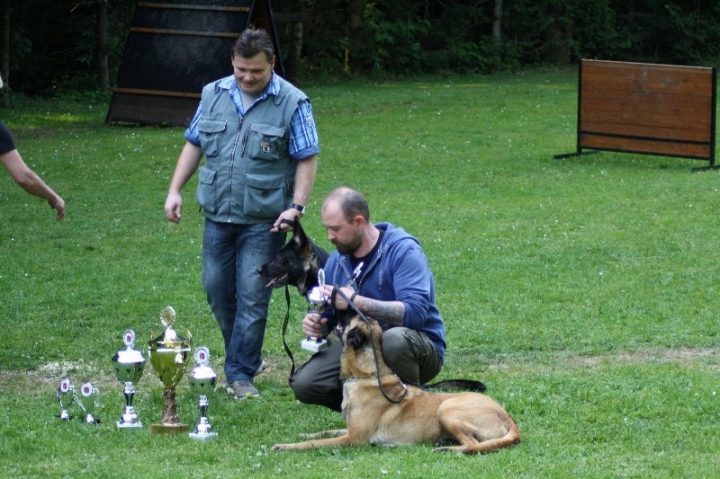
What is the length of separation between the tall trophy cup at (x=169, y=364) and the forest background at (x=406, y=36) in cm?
1704

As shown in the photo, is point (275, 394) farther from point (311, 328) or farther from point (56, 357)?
point (56, 357)

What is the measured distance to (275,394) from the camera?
6.78 m

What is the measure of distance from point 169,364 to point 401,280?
1224 millimetres

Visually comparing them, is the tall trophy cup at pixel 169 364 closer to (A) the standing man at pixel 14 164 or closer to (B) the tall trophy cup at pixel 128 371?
(B) the tall trophy cup at pixel 128 371

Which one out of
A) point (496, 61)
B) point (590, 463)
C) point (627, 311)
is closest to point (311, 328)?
point (590, 463)

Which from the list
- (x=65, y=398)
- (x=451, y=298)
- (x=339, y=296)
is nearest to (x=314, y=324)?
(x=339, y=296)

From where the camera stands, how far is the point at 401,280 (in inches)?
220

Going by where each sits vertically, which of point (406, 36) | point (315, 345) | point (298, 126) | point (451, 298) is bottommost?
point (451, 298)

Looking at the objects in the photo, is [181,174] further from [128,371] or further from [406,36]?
[406,36]

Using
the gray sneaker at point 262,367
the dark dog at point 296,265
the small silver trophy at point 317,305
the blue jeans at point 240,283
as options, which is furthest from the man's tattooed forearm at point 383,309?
the gray sneaker at point 262,367

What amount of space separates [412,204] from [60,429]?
7875mm

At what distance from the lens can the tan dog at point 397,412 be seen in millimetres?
5289

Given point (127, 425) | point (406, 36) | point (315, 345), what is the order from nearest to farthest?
1. point (127, 425)
2. point (315, 345)
3. point (406, 36)

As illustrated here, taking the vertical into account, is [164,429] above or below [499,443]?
below
